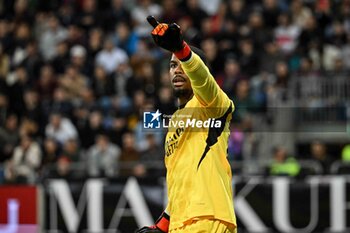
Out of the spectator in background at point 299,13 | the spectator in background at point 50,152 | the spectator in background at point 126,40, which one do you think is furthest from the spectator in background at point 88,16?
the spectator in background at point 299,13

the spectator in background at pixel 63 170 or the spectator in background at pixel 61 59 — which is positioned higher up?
the spectator in background at pixel 61 59

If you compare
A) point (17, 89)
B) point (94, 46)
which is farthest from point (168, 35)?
point (94, 46)

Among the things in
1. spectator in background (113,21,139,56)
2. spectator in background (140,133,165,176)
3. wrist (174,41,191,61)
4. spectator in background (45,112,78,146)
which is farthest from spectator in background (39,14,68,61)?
wrist (174,41,191,61)

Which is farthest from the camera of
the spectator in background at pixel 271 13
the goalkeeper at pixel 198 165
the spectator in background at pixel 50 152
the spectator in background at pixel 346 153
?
the spectator in background at pixel 271 13

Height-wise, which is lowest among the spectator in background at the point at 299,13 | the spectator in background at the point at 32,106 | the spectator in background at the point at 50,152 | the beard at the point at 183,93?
the spectator in background at the point at 50,152

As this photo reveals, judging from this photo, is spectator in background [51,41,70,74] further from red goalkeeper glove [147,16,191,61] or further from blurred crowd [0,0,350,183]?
red goalkeeper glove [147,16,191,61]

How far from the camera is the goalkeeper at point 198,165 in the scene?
6.57 m

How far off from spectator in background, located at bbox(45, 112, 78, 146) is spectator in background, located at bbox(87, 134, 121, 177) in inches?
34.6

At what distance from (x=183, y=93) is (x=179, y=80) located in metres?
0.11

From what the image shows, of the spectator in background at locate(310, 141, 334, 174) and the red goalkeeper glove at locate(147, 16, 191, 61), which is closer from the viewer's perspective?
the red goalkeeper glove at locate(147, 16, 191, 61)

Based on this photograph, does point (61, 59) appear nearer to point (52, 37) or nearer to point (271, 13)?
point (52, 37)

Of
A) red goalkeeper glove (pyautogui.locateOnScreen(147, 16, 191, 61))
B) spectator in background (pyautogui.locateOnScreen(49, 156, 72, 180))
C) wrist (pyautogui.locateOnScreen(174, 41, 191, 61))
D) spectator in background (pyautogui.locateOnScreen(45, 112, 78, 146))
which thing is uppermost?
red goalkeeper glove (pyautogui.locateOnScreen(147, 16, 191, 61))

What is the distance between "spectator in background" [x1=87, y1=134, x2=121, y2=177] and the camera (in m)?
16.3

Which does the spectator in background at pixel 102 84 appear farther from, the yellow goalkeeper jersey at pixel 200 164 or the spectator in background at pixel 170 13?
the yellow goalkeeper jersey at pixel 200 164
